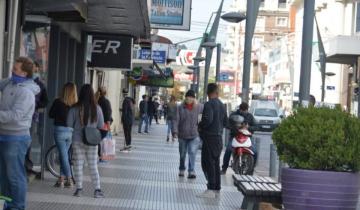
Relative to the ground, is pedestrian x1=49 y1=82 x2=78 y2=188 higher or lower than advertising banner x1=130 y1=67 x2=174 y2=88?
lower

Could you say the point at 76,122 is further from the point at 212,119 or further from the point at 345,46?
A: the point at 345,46

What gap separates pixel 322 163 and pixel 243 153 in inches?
315

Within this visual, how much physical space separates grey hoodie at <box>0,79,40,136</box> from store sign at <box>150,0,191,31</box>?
14313mm

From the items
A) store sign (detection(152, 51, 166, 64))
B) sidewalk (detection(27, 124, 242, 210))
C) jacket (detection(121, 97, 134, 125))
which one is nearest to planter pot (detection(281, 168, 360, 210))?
sidewalk (detection(27, 124, 242, 210))

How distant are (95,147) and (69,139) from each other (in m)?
1.41

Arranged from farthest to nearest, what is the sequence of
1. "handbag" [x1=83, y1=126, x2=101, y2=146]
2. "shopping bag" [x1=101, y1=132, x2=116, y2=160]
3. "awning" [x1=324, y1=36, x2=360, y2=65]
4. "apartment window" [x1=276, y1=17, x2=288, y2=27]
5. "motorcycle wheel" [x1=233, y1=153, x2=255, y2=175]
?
"apartment window" [x1=276, y1=17, x2=288, y2=27]
"awning" [x1=324, y1=36, x2=360, y2=65]
"motorcycle wheel" [x1=233, y1=153, x2=255, y2=175]
"shopping bag" [x1=101, y1=132, x2=116, y2=160]
"handbag" [x1=83, y1=126, x2=101, y2=146]

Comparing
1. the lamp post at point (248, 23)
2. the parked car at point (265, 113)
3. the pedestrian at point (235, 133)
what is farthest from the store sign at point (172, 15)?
the parked car at point (265, 113)

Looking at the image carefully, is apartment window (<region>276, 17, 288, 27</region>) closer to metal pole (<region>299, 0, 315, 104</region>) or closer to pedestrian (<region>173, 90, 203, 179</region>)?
pedestrian (<region>173, 90, 203, 179</region>)

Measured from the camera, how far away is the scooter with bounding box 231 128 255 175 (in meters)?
16.5

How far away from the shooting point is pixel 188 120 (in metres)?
15.8

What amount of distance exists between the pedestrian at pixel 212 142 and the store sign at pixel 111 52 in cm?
654

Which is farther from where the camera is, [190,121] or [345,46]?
[345,46]

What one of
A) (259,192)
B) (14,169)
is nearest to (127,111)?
(259,192)

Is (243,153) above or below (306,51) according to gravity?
below
